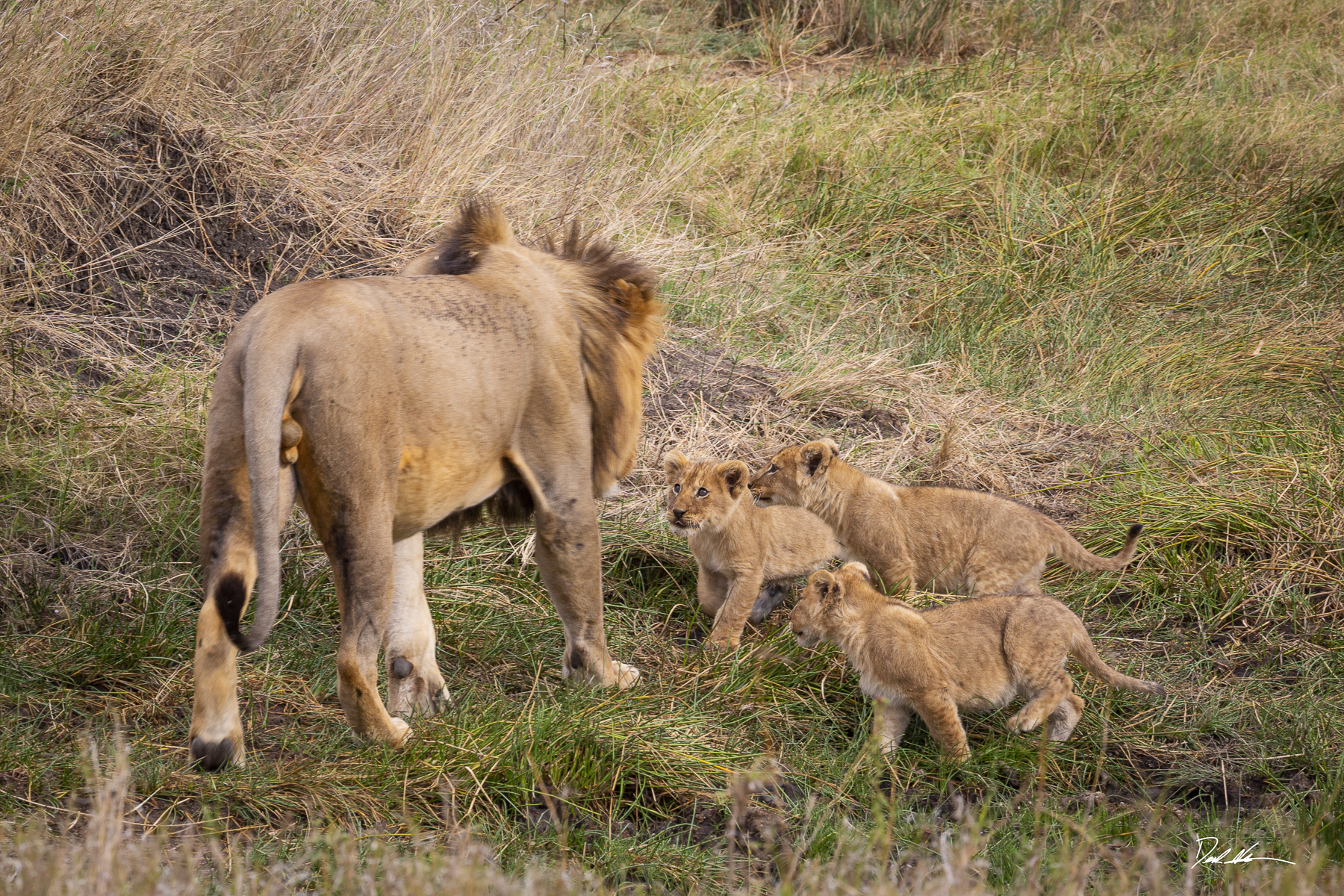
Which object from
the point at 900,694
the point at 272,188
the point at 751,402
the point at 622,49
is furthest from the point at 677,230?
the point at 900,694

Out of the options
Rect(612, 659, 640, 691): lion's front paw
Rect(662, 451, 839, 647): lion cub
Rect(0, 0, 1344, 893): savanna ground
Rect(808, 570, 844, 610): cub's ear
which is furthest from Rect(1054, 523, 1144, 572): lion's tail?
Rect(612, 659, 640, 691): lion's front paw

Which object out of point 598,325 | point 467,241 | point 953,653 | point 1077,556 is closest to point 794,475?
point 1077,556

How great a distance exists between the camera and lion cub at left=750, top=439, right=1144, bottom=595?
4492 mm

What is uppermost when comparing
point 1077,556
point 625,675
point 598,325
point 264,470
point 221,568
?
point 264,470

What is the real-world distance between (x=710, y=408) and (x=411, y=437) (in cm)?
275

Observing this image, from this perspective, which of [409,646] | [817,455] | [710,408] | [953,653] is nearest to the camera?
[409,646]

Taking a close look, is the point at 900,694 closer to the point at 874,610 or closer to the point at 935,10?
the point at 874,610

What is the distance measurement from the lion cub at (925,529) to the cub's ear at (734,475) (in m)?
0.30

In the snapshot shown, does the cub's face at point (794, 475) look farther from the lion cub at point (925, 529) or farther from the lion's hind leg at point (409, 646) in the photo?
the lion's hind leg at point (409, 646)

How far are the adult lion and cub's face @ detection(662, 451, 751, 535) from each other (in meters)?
0.55

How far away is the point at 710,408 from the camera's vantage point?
5.63 metres
